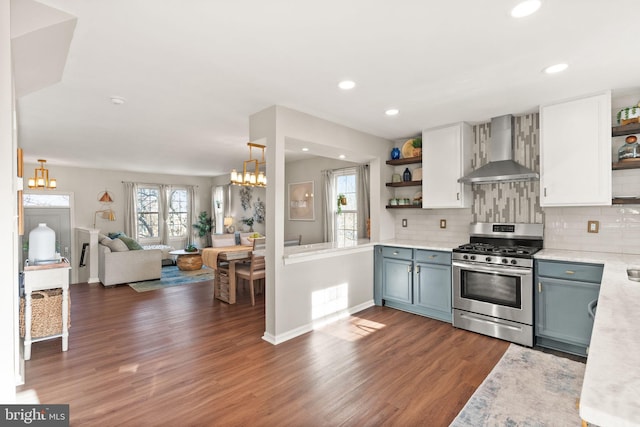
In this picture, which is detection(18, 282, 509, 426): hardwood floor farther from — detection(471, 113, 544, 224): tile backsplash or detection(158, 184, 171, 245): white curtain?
detection(158, 184, 171, 245): white curtain

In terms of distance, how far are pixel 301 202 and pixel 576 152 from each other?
468cm

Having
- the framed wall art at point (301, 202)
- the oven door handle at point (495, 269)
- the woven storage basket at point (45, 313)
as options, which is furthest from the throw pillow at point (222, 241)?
the oven door handle at point (495, 269)

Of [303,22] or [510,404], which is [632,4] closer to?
[303,22]

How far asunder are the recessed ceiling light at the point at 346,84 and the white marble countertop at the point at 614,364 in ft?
7.32

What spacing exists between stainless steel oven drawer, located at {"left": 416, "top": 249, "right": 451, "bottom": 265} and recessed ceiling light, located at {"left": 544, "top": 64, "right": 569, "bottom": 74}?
79.9 inches

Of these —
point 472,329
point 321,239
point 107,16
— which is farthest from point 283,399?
point 321,239

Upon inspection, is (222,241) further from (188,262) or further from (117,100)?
(117,100)

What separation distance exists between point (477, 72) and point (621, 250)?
234 centimetres

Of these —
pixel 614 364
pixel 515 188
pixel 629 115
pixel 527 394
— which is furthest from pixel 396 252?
pixel 614 364

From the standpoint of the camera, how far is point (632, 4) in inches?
65.8

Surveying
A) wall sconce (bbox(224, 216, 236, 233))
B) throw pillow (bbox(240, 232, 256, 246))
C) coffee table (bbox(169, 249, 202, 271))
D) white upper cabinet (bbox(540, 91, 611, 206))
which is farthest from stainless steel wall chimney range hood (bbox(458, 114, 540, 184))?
wall sconce (bbox(224, 216, 236, 233))

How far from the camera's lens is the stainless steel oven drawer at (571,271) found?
2.74 m

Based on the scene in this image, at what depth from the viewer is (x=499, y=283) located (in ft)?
10.8

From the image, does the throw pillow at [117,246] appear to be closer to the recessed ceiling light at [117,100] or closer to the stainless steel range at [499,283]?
the recessed ceiling light at [117,100]
